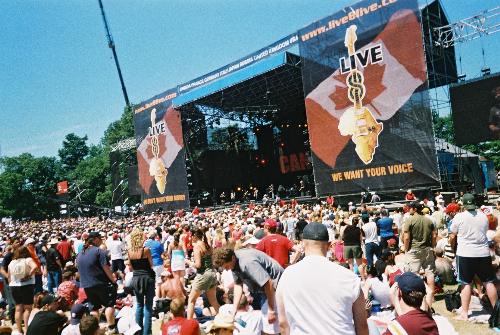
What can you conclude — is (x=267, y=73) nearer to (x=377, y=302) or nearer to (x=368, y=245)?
(x=368, y=245)

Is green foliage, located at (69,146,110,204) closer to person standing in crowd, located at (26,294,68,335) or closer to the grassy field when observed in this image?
person standing in crowd, located at (26,294,68,335)

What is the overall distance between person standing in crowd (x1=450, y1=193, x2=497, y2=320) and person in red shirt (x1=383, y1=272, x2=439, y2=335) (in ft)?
10.5

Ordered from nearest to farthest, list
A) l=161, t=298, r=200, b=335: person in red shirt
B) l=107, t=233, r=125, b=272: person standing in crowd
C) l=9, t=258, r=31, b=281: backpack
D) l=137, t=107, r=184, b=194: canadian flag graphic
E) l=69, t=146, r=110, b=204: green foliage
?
l=161, t=298, r=200, b=335: person in red shirt → l=9, t=258, r=31, b=281: backpack → l=107, t=233, r=125, b=272: person standing in crowd → l=137, t=107, r=184, b=194: canadian flag graphic → l=69, t=146, r=110, b=204: green foliage

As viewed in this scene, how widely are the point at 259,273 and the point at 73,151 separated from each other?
88373mm

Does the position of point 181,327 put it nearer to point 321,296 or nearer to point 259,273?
point 259,273

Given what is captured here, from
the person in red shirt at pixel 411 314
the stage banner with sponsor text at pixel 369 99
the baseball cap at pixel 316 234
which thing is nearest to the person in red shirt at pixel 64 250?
the baseball cap at pixel 316 234

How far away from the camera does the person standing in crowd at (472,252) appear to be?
526 centimetres

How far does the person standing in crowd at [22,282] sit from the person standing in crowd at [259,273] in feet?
14.9

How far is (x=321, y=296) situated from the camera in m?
2.28

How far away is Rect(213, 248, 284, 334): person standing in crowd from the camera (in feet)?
12.3

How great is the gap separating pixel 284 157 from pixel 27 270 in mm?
27207

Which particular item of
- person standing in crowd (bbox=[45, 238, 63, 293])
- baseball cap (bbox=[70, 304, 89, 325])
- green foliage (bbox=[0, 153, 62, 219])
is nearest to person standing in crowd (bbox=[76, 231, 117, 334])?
baseball cap (bbox=[70, 304, 89, 325])

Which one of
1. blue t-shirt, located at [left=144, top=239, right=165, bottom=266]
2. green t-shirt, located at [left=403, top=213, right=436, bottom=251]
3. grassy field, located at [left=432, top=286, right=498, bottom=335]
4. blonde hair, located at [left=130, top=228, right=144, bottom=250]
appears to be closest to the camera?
grassy field, located at [left=432, top=286, right=498, bottom=335]

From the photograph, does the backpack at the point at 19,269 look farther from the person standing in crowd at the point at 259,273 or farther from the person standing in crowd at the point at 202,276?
the person standing in crowd at the point at 259,273
